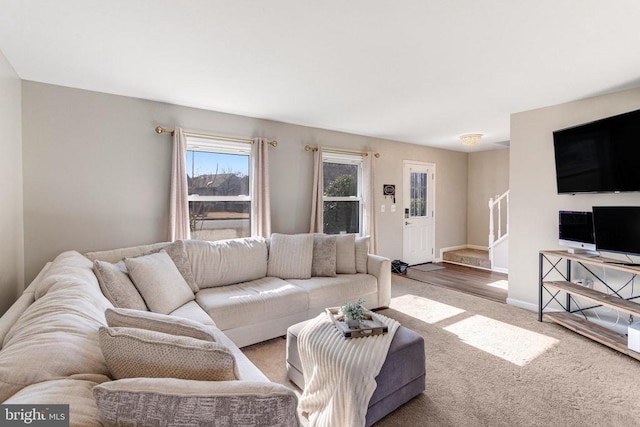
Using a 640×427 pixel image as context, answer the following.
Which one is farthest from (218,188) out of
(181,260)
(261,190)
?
(181,260)

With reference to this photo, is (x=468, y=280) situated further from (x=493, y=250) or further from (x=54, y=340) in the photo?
(x=54, y=340)

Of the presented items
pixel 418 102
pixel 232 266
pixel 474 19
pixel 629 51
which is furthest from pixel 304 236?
pixel 629 51

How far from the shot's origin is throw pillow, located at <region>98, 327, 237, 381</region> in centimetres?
97

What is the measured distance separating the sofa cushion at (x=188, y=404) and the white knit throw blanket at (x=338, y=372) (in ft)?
3.13

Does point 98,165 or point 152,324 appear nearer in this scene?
point 152,324

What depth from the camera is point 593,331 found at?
2758 mm

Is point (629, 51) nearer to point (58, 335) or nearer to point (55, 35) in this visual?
point (58, 335)

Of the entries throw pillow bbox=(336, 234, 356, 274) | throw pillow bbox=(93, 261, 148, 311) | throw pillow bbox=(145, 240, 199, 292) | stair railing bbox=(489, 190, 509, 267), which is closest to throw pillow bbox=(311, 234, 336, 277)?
throw pillow bbox=(336, 234, 356, 274)

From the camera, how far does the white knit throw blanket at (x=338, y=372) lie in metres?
1.64

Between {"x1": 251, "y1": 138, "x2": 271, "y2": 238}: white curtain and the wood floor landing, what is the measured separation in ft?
8.85

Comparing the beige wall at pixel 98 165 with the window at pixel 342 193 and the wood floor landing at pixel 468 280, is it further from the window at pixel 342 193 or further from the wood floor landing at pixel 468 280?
the wood floor landing at pixel 468 280

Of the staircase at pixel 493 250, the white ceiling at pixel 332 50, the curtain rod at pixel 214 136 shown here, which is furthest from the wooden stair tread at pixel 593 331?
the curtain rod at pixel 214 136

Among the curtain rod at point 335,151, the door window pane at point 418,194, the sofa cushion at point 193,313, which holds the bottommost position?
the sofa cushion at point 193,313

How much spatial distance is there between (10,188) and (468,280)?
561 cm
